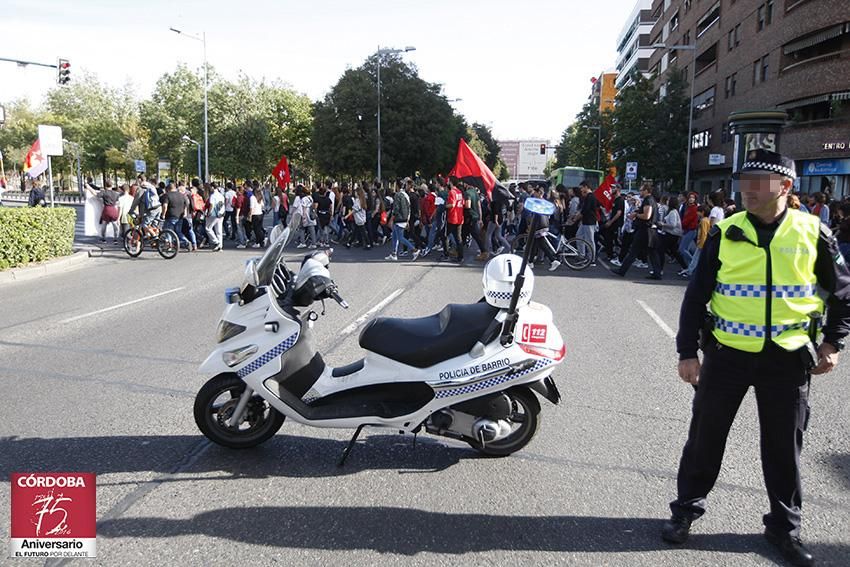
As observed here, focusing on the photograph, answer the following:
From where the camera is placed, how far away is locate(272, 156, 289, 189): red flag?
768 inches

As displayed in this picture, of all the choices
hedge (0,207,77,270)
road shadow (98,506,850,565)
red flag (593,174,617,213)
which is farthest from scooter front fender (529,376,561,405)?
red flag (593,174,617,213)

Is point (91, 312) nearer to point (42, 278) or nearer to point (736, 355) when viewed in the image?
point (42, 278)

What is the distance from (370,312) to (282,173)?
11.8 m

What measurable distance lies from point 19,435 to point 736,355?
4406 mm

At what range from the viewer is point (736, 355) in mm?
3125

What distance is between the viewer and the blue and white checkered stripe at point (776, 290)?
3010mm

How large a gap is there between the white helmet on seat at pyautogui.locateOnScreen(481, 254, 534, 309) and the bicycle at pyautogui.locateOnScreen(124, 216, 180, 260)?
13893mm

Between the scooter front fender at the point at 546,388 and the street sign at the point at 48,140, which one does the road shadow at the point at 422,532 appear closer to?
the scooter front fender at the point at 546,388

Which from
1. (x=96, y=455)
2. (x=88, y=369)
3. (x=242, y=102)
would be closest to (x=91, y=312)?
(x=88, y=369)

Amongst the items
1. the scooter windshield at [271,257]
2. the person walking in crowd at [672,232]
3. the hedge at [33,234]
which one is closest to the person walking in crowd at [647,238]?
the person walking in crowd at [672,232]

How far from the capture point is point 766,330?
3.02 m

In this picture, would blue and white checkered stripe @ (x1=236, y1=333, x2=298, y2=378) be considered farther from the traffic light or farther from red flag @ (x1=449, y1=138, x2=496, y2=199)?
the traffic light

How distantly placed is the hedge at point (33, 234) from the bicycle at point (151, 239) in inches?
51.5

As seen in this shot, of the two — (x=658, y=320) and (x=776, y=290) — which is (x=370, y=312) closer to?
(x=658, y=320)
